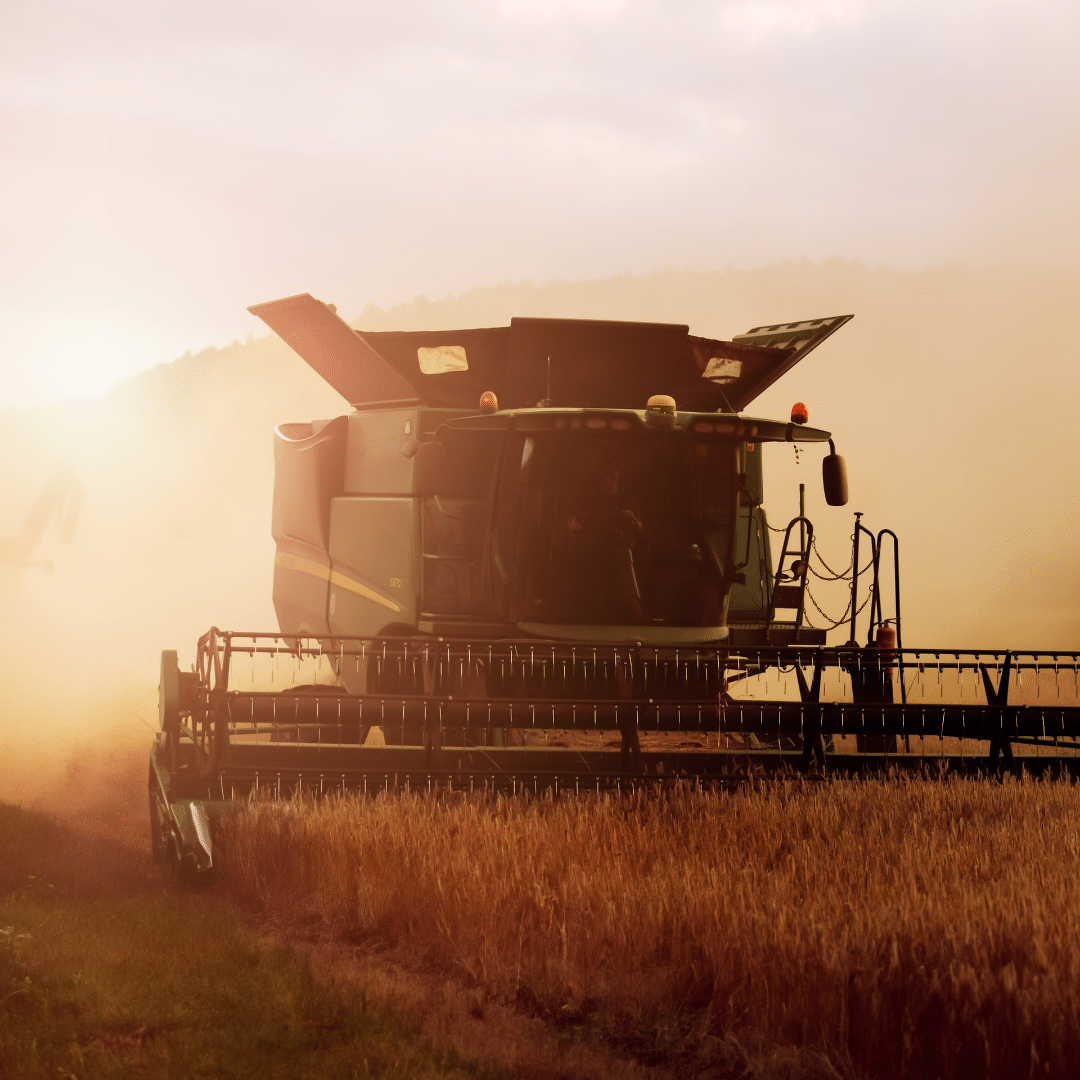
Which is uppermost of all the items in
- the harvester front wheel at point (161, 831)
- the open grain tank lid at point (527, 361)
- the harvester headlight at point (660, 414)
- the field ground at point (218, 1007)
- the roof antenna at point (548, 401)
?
the open grain tank lid at point (527, 361)

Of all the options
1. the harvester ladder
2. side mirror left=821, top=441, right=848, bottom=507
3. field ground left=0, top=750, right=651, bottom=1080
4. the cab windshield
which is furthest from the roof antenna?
field ground left=0, top=750, right=651, bottom=1080

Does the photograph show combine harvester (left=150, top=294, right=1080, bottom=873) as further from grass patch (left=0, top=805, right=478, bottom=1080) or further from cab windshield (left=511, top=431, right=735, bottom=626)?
grass patch (left=0, top=805, right=478, bottom=1080)

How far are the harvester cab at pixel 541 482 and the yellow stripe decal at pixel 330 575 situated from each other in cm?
2

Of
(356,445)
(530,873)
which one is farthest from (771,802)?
(356,445)

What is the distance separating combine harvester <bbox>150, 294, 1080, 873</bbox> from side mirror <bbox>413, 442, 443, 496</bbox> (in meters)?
0.01

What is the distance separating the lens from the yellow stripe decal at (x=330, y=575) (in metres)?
9.78

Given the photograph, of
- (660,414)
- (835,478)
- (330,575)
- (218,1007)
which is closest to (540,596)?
(660,414)

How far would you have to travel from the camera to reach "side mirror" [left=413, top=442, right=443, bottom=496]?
8.43 metres

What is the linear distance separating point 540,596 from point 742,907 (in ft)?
13.3

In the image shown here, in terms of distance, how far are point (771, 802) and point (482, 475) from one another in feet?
11.1

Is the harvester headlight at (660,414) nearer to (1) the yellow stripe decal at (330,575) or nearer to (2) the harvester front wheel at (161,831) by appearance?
(1) the yellow stripe decal at (330,575)

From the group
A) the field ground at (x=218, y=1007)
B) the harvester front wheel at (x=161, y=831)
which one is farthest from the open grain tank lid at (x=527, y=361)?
the field ground at (x=218, y=1007)

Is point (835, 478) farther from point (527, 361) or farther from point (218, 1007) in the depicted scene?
point (218, 1007)

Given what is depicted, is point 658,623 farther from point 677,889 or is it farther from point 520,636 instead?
point 677,889
